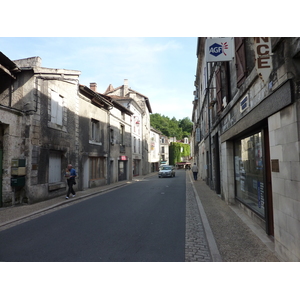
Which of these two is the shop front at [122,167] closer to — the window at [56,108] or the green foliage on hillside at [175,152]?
the window at [56,108]

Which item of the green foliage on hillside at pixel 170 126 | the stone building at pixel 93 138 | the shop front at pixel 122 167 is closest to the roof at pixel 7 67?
the stone building at pixel 93 138

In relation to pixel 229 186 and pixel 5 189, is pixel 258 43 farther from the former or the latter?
pixel 5 189

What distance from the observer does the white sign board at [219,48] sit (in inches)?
297

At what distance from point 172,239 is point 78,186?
9.90 meters

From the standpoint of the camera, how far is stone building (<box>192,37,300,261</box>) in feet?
Result: 11.0

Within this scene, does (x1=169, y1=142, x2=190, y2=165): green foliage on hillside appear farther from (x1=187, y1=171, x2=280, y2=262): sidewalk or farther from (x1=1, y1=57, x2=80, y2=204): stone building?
(x1=187, y1=171, x2=280, y2=262): sidewalk

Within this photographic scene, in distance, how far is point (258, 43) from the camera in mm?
3975

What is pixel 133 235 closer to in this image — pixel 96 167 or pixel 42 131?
pixel 42 131

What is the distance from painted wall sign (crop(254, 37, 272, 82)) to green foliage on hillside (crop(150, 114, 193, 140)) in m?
69.1

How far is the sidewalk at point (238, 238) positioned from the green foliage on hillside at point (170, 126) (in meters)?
66.8

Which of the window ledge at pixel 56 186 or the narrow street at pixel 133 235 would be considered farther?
the window ledge at pixel 56 186

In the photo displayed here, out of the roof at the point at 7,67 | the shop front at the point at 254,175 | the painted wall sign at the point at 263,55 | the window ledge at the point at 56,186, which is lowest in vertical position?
the window ledge at the point at 56,186

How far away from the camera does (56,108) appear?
11.8 m

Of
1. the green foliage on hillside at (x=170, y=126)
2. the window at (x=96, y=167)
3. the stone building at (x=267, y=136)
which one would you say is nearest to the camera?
the stone building at (x=267, y=136)
